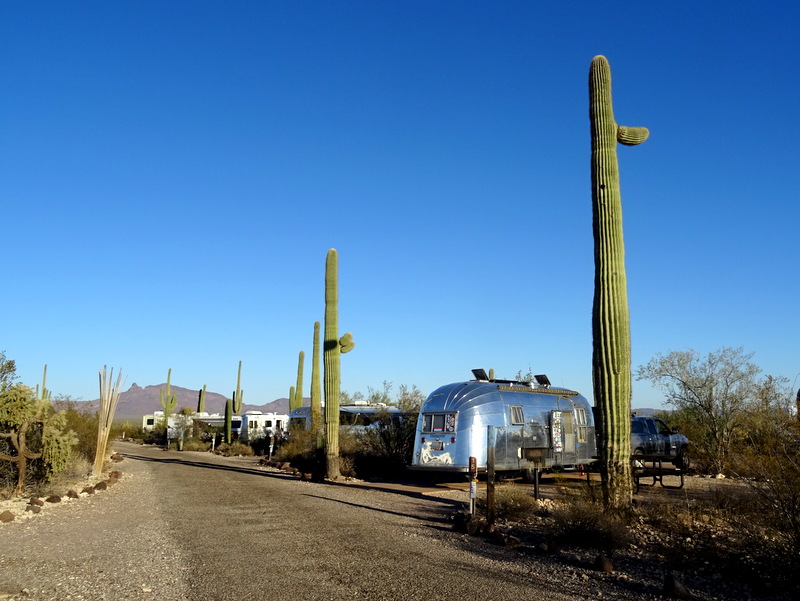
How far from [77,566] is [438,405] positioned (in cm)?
1080

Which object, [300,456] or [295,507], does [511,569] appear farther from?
[300,456]

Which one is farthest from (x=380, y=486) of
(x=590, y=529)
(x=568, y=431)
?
(x=590, y=529)

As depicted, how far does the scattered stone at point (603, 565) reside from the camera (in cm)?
777

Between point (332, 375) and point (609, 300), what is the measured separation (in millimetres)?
10498

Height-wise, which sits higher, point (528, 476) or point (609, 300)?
point (609, 300)

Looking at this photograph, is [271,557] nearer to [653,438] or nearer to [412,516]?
[412,516]

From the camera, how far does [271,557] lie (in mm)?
8641

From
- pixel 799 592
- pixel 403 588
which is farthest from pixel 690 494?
pixel 403 588

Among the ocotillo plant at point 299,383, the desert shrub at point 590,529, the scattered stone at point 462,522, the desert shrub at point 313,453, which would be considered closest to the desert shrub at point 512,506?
the scattered stone at point 462,522

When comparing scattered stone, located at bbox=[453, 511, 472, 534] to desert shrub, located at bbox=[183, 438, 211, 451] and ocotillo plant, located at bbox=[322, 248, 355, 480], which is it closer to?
ocotillo plant, located at bbox=[322, 248, 355, 480]

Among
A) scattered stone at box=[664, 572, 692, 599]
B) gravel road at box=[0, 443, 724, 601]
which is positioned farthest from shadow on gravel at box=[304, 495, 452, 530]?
scattered stone at box=[664, 572, 692, 599]

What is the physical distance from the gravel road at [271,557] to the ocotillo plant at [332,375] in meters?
5.60

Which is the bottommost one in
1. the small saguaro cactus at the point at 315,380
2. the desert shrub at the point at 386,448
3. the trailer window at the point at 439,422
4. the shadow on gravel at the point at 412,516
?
the shadow on gravel at the point at 412,516

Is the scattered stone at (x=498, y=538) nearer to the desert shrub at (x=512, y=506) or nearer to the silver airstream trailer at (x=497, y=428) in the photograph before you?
the desert shrub at (x=512, y=506)
